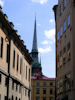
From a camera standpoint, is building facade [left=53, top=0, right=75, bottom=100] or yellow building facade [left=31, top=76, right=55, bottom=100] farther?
Answer: yellow building facade [left=31, top=76, right=55, bottom=100]

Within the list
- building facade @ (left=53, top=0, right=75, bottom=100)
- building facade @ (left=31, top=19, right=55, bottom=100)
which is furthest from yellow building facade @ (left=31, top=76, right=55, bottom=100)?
building facade @ (left=53, top=0, right=75, bottom=100)

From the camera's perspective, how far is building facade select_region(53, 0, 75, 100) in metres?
29.3

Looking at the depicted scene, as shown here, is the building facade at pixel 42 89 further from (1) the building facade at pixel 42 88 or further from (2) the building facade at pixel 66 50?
(2) the building facade at pixel 66 50

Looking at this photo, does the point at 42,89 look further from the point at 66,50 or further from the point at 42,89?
the point at 66,50

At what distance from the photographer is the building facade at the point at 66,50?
29.3 metres

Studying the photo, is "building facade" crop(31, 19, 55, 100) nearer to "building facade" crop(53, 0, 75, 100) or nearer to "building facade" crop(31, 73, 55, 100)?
"building facade" crop(31, 73, 55, 100)

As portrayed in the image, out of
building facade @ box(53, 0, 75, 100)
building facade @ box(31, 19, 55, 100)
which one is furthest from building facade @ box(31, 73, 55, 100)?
building facade @ box(53, 0, 75, 100)

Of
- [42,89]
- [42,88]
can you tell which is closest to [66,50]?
[42,88]

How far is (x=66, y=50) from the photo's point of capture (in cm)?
3259

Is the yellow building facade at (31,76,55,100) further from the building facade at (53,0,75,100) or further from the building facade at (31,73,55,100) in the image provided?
the building facade at (53,0,75,100)

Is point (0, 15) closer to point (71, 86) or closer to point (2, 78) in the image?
point (2, 78)

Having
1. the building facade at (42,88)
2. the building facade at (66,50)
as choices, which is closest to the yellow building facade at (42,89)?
the building facade at (42,88)

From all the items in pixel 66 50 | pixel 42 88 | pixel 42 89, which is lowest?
pixel 42 89

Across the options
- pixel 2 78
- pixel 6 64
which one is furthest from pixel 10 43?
pixel 2 78
